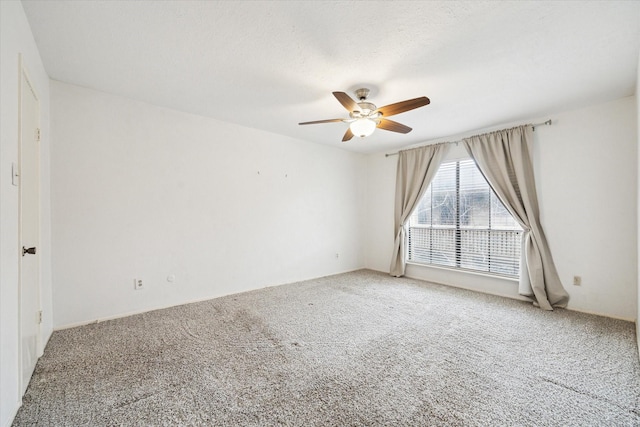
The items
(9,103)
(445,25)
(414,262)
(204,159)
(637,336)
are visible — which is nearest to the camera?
(9,103)

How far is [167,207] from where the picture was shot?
3.12 meters

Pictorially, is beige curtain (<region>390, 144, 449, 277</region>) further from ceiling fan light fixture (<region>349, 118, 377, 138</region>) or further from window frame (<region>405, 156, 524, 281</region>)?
ceiling fan light fixture (<region>349, 118, 377, 138</region>)

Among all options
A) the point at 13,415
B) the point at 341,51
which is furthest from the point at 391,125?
the point at 13,415

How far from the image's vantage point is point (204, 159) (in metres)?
3.41

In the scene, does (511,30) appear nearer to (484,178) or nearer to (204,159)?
(484,178)

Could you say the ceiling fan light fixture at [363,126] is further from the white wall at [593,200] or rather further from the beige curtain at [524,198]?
the white wall at [593,200]

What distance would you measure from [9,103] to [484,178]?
4.65 metres

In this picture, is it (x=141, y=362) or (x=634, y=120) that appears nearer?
(x=141, y=362)

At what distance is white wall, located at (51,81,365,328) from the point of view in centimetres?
259

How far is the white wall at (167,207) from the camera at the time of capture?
2594 millimetres

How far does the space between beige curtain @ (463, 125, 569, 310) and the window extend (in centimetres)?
21

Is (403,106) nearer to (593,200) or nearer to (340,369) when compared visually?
(340,369)

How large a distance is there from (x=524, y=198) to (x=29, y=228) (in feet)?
15.9

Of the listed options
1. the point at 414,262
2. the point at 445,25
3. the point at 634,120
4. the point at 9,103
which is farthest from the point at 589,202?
the point at 9,103
